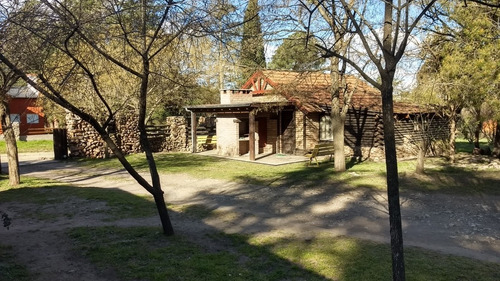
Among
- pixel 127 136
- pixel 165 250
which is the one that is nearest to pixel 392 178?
pixel 165 250

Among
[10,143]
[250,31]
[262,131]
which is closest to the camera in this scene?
[250,31]

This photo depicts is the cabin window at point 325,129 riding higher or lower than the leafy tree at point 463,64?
lower

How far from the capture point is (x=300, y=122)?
21.4 metres

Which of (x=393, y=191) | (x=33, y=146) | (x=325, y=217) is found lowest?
(x=325, y=217)

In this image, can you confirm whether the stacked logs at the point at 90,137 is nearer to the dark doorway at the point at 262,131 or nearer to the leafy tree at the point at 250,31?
the dark doorway at the point at 262,131

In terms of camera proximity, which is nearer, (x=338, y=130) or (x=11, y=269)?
(x=11, y=269)

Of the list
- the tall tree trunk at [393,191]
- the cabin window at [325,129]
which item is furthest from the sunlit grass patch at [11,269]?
the cabin window at [325,129]

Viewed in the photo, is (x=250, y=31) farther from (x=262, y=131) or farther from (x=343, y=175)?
(x=262, y=131)

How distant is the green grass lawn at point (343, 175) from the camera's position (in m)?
12.6

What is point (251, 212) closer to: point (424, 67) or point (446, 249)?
point (446, 249)

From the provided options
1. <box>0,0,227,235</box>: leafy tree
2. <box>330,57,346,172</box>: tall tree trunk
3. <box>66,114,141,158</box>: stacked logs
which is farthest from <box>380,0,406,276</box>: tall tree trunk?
<box>66,114,141,158</box>: stacked logs

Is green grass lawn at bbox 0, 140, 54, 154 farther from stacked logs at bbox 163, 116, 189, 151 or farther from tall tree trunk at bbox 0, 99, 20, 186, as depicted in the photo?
tall tree trunk at bbox 0, 99, 20, 186

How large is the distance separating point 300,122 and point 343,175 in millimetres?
7160

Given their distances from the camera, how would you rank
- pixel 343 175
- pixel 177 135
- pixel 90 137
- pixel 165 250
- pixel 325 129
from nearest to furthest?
pixel 165 250 → pixel 343 175 → pixel 325 129 → pixel 90 137 → pixel 177 135
